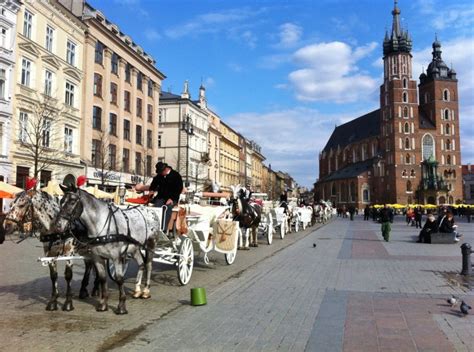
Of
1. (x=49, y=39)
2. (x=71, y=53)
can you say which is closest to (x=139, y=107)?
(x=71, y=53)

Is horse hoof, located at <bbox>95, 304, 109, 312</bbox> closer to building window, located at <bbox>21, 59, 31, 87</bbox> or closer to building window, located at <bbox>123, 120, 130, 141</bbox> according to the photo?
building window, located at <bbox>21, 59, 31, 87</bbox>

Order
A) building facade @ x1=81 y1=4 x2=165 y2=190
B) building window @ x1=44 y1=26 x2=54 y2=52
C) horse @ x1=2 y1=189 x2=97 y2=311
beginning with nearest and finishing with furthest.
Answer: horse @ x1=2 y1=189 x2=97 y2=311
building window @ x1=44 y1=26 x2=54 y2=52
building facade @ x1=81 y1=4 x2=165 y2=190

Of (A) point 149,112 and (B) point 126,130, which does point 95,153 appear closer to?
(B) point 126,130

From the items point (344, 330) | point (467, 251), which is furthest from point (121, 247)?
point (467, 251)

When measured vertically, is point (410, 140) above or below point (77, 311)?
above

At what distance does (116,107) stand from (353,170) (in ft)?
288

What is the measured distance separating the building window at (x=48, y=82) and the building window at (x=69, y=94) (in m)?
2.24

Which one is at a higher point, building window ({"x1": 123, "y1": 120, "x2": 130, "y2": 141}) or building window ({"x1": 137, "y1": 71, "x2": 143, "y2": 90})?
building window ({"x1": 137, "y1": 71, "x2": 143, "y2": 90})

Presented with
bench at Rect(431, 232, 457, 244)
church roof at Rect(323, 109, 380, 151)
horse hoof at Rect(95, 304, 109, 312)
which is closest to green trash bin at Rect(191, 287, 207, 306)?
horse hoof at Rect(95, 304, 109, 312)

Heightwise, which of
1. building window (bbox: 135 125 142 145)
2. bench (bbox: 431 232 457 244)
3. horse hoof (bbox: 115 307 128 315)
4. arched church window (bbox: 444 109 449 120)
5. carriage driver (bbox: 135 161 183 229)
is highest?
arched church window (bbox: 444 109 449 120)

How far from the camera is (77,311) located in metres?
7.09

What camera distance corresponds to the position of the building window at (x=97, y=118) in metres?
38.3

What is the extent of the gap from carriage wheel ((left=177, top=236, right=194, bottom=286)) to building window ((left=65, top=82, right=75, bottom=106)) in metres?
28.5

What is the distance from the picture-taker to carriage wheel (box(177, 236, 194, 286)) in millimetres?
9391
